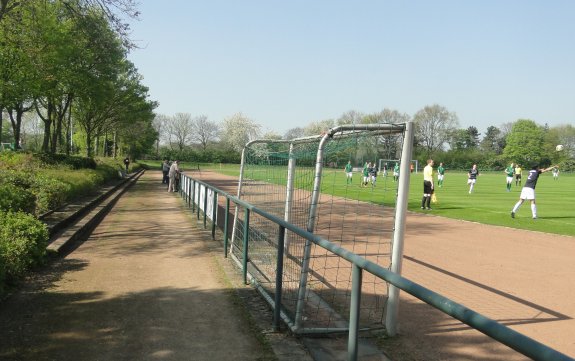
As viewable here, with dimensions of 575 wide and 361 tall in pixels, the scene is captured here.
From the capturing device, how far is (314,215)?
14.4 feet

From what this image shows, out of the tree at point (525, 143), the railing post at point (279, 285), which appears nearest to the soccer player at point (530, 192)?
the railing post at point (279, 285)

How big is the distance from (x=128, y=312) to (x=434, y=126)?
9429cm

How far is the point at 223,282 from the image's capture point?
5.98 m

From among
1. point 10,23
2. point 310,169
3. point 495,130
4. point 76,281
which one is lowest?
point 76,281

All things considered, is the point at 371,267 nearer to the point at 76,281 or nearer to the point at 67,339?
the point at 67,339

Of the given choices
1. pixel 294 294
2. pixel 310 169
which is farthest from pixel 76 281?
pixel 310 169

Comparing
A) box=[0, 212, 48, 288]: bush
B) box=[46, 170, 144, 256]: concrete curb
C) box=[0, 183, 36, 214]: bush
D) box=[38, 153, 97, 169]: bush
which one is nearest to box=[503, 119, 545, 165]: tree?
box=[38, 153, 97, 169]: bush

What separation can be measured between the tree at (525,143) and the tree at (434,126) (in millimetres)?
12461

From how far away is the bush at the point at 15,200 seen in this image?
299 inches

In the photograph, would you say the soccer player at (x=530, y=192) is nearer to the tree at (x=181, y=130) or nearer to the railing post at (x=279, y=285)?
the railing post at (x=279, y=285)

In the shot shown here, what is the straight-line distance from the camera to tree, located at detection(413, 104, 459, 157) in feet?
303

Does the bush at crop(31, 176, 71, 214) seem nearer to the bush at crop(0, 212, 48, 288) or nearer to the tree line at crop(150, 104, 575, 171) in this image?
the bush at crop(0, 212, 48, 288)

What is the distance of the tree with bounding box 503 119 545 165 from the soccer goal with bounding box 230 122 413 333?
94.3 meters

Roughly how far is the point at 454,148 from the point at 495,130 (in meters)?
19.9
